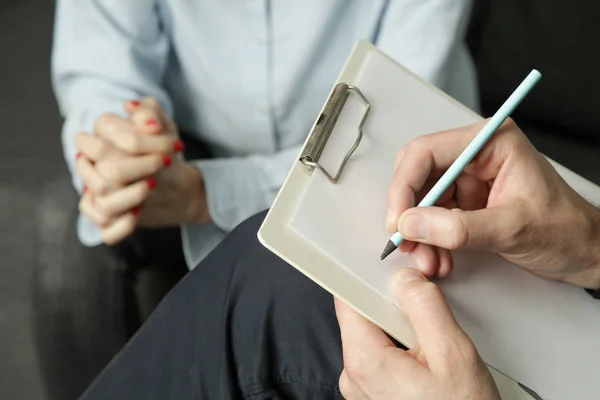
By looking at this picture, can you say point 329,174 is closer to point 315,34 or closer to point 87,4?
point 315,34

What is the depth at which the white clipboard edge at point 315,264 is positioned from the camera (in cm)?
34

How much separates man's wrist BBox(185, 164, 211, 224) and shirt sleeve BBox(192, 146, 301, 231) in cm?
1

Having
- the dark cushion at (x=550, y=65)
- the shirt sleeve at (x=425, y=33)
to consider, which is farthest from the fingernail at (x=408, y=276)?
the dark cushion at (x=550, y=65)

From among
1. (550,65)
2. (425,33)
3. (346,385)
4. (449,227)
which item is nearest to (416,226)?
(449,227)

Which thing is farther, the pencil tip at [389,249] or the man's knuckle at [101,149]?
the man's knuckle at [101,149]

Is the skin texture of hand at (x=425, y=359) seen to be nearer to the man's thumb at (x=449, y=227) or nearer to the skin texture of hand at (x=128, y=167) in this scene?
the man's thumb at (x=449, y=227)

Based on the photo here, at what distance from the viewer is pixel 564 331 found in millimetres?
400

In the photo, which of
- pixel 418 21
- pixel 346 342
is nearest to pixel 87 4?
pixel 418 21

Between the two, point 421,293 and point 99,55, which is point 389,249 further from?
point 99,55

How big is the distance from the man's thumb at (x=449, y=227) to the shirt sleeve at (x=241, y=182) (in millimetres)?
304

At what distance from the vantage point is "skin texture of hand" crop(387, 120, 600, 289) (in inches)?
13.9

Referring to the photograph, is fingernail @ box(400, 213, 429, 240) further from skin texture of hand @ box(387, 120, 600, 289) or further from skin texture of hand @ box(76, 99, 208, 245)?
skin texture of hand @ box(76, 99, 208, 245)

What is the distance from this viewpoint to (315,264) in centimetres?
35

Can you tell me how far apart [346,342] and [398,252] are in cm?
7
